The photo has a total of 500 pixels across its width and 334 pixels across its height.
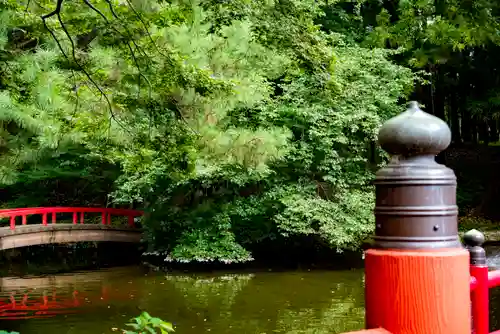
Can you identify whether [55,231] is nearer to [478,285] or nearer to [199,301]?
[199,301]

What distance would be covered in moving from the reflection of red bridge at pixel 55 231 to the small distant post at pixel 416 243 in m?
13.5

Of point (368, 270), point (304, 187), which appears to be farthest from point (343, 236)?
point (368, 270)

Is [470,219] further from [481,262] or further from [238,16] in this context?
[481,262]

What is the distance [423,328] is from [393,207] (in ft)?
0.82

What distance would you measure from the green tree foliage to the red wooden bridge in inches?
123

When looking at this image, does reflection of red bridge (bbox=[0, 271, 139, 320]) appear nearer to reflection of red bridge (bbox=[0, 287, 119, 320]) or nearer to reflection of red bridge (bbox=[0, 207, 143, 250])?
reflection of red bridge (bbox=[0, 287, 119, 320])

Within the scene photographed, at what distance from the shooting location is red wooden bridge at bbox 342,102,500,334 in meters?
1.12

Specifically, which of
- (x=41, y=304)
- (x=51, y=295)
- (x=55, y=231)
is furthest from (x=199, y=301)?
(x=55, y=231)

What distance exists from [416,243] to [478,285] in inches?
31.3

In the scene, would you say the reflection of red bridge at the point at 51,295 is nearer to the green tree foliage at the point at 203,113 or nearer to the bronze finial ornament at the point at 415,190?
the green tree foliage at the point at 203,113

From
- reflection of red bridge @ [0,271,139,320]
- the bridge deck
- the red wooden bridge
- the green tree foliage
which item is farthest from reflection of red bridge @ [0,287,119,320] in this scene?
the red wooden bridge

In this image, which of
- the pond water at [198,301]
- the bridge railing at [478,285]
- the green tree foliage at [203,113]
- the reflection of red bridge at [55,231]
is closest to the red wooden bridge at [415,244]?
the bridge railing at [478,285]

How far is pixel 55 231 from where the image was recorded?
47.7ft

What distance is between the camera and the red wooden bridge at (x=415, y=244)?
112 centimetres
